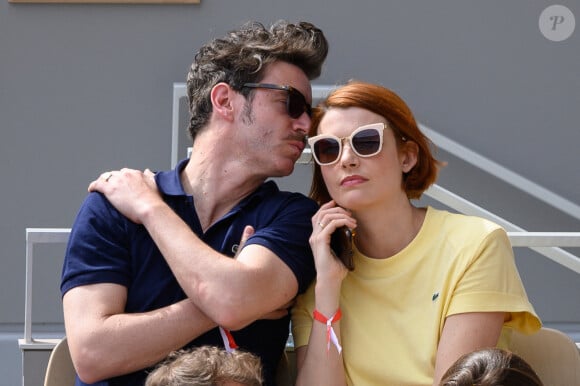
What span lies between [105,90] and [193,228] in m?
1.78

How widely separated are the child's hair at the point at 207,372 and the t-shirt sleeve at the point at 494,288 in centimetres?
63

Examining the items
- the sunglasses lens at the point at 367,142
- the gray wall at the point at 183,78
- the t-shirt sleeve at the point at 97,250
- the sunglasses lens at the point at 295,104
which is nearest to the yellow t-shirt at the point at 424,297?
the sunglasses lens at the point at 367,142

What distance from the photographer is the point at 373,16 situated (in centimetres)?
467

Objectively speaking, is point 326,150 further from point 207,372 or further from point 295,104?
point 207,372

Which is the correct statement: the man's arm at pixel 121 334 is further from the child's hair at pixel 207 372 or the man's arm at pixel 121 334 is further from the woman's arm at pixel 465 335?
the woman's arm at pixel 465 335

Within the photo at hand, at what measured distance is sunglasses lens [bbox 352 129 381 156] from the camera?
283 cm

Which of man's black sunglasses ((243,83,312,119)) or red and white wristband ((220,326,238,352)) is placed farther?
man's black sunglasses ((243,83,312,119))

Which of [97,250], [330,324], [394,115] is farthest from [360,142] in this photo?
[97,250]

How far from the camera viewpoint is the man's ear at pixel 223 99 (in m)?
3.22

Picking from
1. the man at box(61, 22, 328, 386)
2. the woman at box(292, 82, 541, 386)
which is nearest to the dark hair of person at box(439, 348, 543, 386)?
the woman at box(292, 82, 541, 386)

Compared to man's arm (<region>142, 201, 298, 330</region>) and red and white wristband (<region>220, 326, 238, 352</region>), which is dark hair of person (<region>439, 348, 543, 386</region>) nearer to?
man's arm (<region>142, 201, 298, 330</region>)

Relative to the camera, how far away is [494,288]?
2.67m

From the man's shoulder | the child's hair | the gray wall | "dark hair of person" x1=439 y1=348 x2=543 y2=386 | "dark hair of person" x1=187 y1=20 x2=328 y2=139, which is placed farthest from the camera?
the gray wall

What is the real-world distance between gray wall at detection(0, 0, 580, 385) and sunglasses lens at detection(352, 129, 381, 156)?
1.85m
